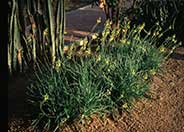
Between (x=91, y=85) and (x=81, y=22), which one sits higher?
(x=91, y=85)

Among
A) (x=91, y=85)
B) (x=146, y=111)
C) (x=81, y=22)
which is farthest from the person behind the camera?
(x=81, y=22)

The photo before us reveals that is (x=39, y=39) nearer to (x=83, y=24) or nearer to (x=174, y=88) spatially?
(x=174, y=88)

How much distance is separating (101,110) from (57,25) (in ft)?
5.36

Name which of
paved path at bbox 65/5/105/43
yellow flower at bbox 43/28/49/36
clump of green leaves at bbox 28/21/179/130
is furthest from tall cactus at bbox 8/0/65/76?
paved path at bbox 65/5/105/43

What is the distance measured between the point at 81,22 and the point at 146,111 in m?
5.99

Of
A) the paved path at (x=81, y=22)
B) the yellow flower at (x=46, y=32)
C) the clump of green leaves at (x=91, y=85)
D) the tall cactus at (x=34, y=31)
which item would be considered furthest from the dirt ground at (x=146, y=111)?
the paved path at (x=81, y=22)

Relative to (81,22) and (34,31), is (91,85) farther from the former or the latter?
(81,22)

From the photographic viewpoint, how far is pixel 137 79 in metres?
5.57

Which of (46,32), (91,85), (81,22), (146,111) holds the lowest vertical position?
(81,22)

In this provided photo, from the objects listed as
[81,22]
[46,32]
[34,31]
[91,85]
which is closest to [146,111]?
[91,85]

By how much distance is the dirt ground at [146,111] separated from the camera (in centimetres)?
486

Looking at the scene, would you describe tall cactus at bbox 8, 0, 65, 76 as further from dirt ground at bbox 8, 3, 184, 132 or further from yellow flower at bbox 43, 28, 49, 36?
dirt ground at bbox 8, 3, 184, 132

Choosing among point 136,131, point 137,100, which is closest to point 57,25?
point 137,100

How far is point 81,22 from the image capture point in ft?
36.4
